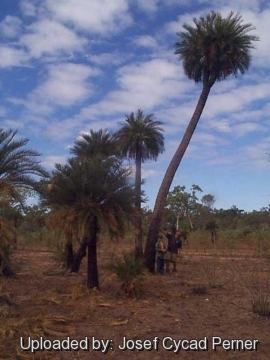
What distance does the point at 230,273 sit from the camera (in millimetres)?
22594

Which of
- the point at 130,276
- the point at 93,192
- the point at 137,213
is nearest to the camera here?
the point at 130,276

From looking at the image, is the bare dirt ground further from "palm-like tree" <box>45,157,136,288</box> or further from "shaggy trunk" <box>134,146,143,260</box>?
"shaggy trunk" <box>134,146,143,260</box>

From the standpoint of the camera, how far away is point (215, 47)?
76.5ft

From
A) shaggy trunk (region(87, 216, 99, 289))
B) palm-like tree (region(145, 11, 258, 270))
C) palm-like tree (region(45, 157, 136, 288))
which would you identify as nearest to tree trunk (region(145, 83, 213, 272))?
palm-like tree (region(145, 11, 258, 270))

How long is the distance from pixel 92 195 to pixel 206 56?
1051 cm

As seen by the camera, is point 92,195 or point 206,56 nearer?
point 92,195

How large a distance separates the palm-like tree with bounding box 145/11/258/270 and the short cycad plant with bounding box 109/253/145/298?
6.52 m

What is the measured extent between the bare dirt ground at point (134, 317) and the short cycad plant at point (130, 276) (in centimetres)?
25

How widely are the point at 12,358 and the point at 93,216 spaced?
7.40 metres

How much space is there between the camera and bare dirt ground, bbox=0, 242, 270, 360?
31.7 ft

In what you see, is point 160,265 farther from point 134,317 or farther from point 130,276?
point 134,317

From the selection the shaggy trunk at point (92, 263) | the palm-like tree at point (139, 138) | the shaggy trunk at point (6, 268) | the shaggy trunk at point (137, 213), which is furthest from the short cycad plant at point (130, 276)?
the palm-like tree at point (139, 138)

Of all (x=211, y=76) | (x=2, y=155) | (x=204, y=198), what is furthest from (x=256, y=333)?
(x=204, y=198)

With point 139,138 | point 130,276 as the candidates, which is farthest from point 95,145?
point 130,276
